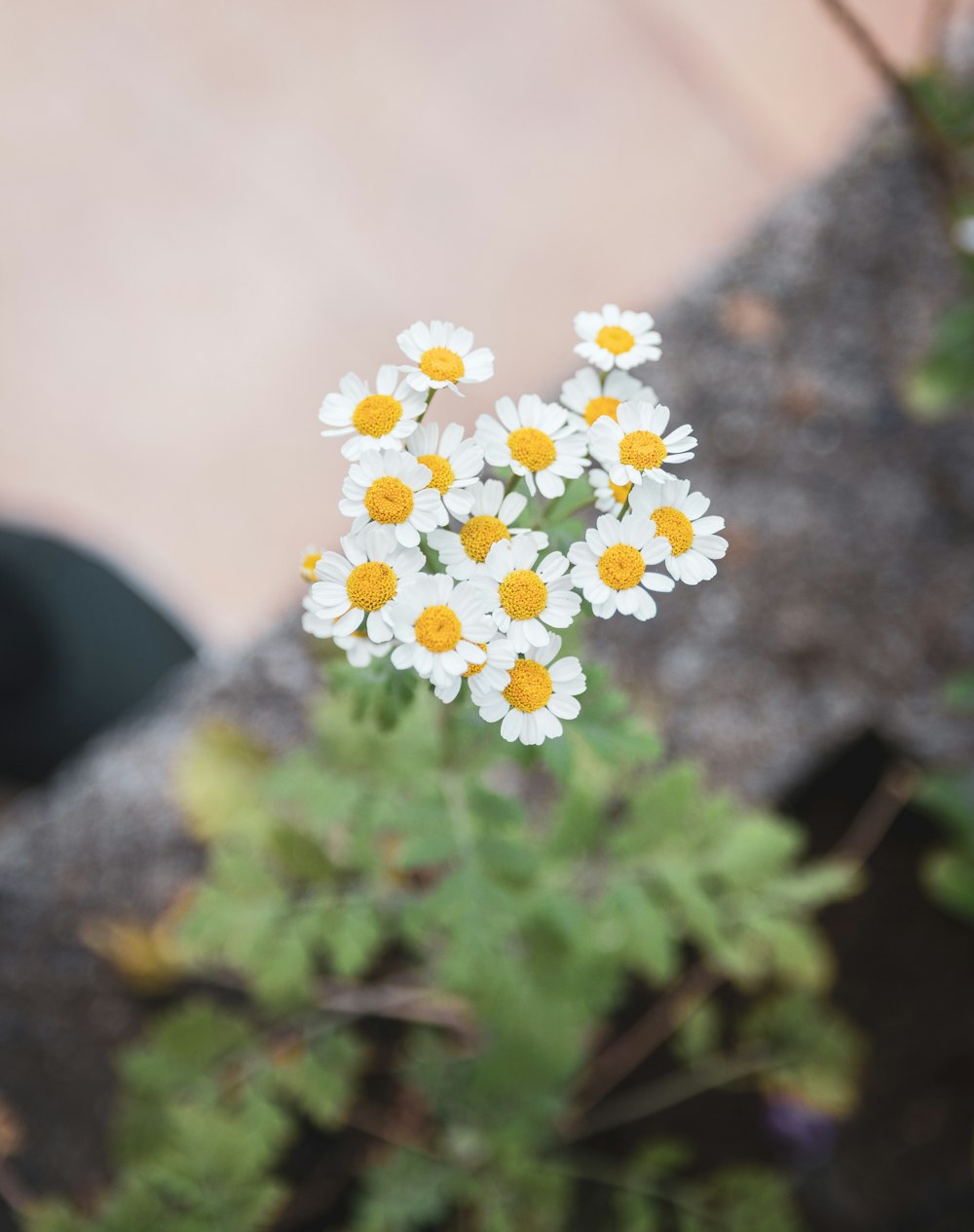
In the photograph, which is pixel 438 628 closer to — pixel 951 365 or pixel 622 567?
pixel 622 567

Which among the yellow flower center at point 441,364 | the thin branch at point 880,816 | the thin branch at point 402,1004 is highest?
the yellow flower center at point 441,364

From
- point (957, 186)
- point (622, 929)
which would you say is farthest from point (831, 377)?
point (622, 929)

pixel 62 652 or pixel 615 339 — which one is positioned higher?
pixel 615 339

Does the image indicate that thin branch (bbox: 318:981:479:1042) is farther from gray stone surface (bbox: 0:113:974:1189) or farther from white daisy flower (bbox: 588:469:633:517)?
white daisy flower (bbox: 588:469:633:517)

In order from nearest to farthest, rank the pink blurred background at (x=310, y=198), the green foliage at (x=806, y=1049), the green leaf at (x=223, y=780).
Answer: the green leaf at (x=223, y=780) < the green foliage at (x=806, y=1049) < the pink blurred background at (x=310, y=198)

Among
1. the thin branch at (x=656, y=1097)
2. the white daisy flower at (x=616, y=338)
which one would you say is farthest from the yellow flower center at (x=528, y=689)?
the thin branch at (x=656, y=1097)

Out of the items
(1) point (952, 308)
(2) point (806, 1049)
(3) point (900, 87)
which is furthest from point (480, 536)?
(1) point (952, 308)

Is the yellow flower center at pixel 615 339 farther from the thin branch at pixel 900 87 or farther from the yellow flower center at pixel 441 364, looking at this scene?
the thin branch at pixel 900 87
